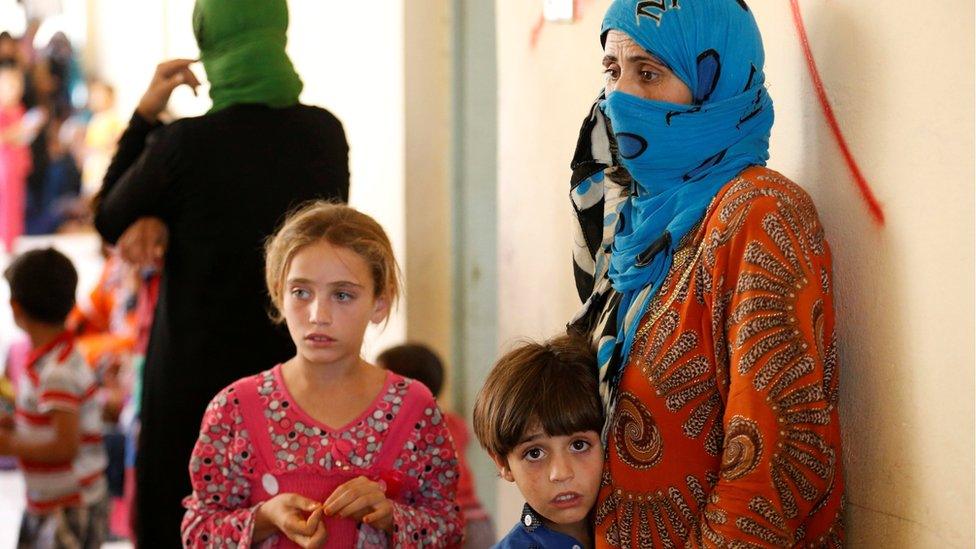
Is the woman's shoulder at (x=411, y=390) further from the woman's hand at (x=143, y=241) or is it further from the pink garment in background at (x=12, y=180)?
the pink garment in background at (x=12, y=180)

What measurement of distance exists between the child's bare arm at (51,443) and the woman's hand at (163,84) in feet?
3.38

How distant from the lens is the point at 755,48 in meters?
1.84

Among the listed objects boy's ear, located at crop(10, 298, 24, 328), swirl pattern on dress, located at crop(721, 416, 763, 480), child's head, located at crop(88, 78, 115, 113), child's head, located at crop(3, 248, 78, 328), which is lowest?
boy's ear, located at crop(10, 298, 24, 328)

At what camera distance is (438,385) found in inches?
146

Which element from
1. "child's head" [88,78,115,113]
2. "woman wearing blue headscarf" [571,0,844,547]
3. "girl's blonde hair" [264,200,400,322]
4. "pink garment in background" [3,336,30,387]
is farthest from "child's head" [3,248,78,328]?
"child's head" [88,78,115,113]

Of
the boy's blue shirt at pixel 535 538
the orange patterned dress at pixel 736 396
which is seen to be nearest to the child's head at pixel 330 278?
the boy's blue shirt at pixel 535 538

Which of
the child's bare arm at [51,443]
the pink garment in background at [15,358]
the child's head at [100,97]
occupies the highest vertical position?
the child's head at [100,97]

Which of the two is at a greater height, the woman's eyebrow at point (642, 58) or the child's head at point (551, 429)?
the woman's eyebrow at point (642, 58)

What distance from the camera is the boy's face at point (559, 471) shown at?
1893 mm

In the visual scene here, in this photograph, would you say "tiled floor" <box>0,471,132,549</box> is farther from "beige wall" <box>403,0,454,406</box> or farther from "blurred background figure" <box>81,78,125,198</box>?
"blurred background figure" <box>81,78,125,198</box>

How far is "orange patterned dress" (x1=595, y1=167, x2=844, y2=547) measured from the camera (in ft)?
5.46

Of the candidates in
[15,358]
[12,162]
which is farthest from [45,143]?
[15,358]

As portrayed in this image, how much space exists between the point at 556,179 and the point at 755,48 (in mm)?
1504

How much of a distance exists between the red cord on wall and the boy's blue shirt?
702mm
